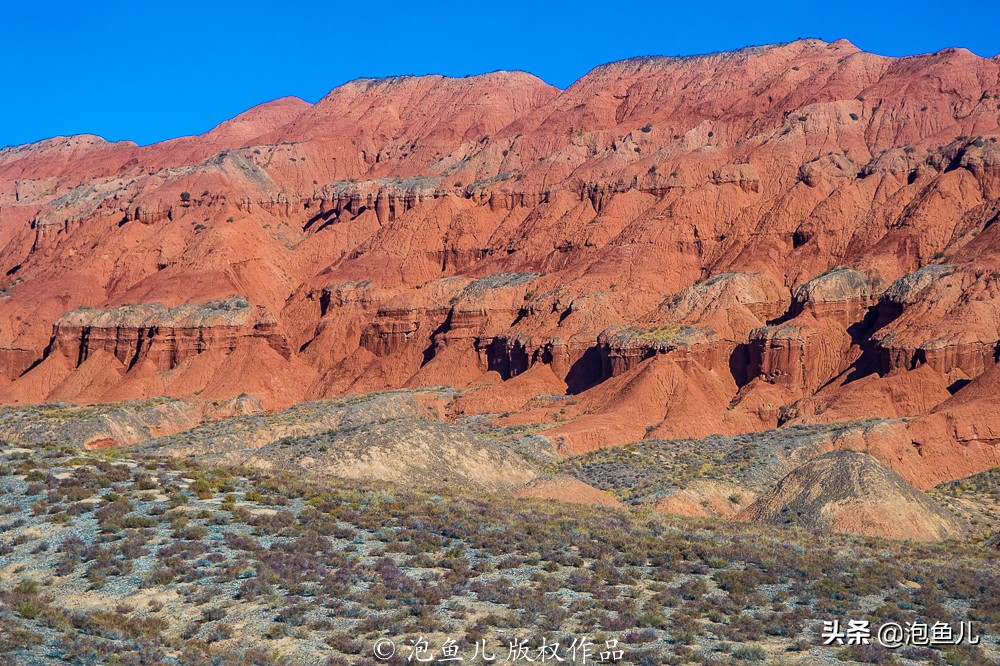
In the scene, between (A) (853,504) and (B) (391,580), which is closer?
(B) (391,580)

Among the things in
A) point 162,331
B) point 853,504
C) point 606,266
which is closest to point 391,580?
point 853,504

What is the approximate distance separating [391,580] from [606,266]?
6787 centimetres

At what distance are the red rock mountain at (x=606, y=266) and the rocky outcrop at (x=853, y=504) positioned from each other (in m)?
11.5

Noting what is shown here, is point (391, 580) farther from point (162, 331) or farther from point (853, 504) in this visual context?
point (162, 331)

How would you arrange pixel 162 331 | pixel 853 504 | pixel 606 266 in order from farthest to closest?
pixel 162 331, pixel 606 266, pixel 853 504

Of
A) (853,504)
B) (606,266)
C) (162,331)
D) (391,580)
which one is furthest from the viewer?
(162,331)

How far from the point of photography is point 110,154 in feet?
520

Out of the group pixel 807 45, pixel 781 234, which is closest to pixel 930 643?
pixel 781 234

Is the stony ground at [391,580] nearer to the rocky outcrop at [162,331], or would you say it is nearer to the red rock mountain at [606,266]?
the red rock mountain at [606,266]

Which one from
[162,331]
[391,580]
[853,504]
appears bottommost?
[391,580]

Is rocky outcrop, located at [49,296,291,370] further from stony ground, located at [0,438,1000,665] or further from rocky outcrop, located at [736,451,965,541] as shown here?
stony ground, located at [0,438,1000,665]

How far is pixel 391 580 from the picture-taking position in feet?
74.5

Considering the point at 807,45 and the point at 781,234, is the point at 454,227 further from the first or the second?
the point at 807,45

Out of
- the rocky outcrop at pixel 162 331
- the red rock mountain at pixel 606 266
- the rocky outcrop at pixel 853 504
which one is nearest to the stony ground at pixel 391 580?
the rocky outcrop at pixel 853 504
